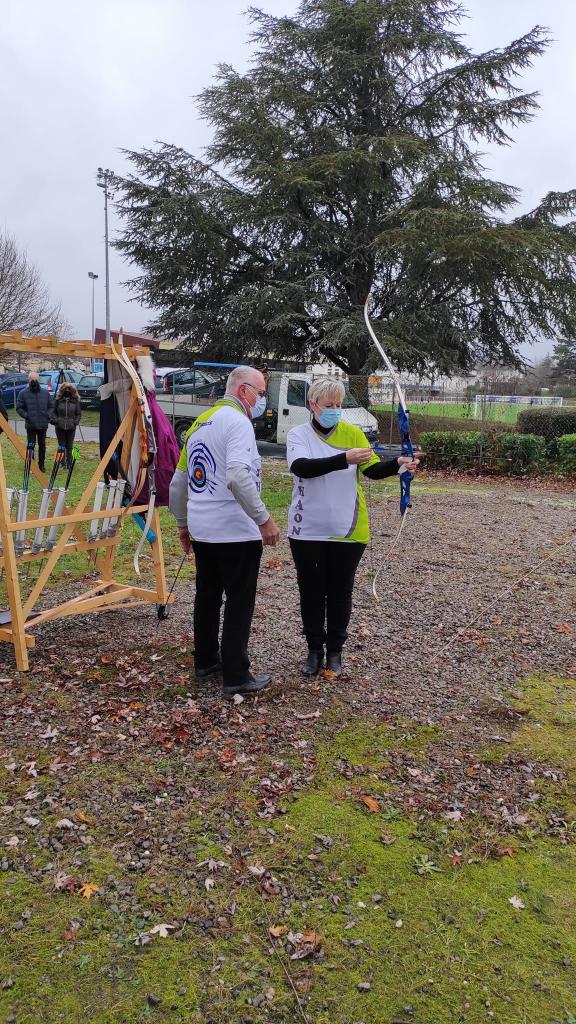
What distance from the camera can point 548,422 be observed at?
16.6 meters

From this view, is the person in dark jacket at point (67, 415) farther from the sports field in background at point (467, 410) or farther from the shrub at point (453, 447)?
the sports field in background at point (467, 410)

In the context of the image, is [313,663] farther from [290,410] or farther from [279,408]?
[279,408]

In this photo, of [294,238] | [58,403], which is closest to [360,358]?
[294,238]

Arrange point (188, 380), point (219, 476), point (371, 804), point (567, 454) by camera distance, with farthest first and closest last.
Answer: point (188, 380), point (567, 454), point (219, 476), point (371, 804)

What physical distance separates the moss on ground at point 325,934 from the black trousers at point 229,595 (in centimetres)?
110

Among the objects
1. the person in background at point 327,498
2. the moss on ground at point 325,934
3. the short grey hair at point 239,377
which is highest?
the short grey hair at point 239,377

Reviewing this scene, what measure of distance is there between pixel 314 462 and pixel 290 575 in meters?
3.23

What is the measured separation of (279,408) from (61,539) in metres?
14.3

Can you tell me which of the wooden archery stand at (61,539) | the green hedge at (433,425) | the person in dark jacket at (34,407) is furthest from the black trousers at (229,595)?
the green hedge at (433,425)

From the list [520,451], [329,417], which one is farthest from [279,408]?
[329,417]

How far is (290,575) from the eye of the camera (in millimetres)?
7191

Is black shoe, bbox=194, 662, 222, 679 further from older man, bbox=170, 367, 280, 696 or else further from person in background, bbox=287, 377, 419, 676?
person in background, bbox=287, 377, 419, 676

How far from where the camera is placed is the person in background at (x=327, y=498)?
4.16 metres

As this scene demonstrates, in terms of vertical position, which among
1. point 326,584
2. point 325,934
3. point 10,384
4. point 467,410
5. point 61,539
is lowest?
point 325,934
